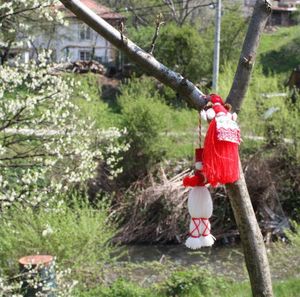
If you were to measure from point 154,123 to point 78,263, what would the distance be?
254 inches

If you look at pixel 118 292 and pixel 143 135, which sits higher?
pixel 143 135

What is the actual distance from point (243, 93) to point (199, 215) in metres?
0.68

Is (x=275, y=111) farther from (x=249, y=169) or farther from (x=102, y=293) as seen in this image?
(x=102, y=293)

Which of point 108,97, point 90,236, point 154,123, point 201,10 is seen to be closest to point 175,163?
point 154,123

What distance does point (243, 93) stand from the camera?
3.11 meters

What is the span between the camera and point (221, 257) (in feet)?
38.8

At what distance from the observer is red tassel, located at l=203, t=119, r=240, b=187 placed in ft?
9.34

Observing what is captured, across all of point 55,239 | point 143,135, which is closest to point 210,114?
point 55,239

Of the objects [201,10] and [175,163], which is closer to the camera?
[175,163]

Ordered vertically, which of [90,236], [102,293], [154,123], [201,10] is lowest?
[102,293]

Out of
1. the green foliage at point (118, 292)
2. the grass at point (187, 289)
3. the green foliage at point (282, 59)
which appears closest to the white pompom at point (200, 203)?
the grass at point (187, 289)

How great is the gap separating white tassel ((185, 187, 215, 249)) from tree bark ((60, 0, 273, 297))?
0.17 meters

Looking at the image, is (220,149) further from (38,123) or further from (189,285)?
(189,285)

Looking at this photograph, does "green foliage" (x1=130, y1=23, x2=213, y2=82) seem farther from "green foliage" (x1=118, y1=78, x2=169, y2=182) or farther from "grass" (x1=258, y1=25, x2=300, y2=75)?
"green foliage" (x1=118, y1=78, x2=169, y2=182)
